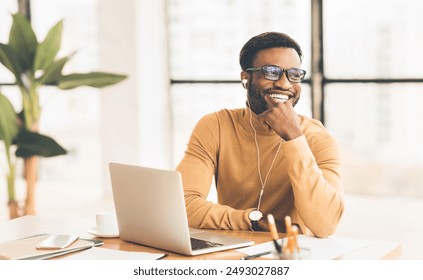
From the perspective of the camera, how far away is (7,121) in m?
4.23

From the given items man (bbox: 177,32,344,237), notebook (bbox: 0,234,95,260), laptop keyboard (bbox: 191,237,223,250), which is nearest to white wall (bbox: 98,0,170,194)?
man (bbox: 177,32,344,237)

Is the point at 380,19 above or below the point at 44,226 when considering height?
above

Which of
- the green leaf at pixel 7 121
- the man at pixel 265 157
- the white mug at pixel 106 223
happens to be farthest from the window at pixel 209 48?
the white mug at pixel 106 223

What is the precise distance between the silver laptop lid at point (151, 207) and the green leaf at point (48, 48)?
2.31m

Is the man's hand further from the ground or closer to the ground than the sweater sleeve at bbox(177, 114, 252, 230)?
further from the ground

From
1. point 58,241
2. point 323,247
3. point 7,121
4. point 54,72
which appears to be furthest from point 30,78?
point 323,247

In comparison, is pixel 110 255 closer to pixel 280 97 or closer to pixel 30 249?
pixel 30 249

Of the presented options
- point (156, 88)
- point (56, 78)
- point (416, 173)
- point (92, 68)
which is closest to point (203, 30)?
point (156, 88)

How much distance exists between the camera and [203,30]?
5.60 meters

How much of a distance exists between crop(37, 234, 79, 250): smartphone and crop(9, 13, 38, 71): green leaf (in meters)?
2.37

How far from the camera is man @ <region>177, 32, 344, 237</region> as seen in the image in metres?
2.39

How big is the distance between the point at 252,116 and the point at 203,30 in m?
2.96

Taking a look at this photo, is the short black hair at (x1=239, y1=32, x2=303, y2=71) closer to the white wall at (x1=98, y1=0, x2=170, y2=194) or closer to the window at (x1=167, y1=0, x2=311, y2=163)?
the window at (x1=167, y1=0, x2=311, y2=163)

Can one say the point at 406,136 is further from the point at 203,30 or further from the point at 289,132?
the point at 289,132
